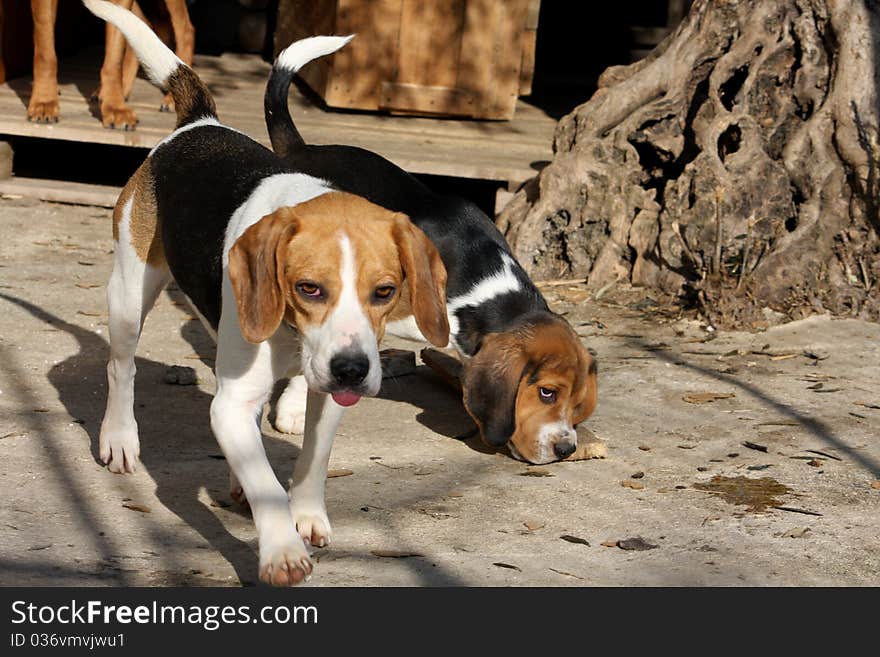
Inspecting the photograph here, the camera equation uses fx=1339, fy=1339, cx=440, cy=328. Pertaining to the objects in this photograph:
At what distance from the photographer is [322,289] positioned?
12.3 feet

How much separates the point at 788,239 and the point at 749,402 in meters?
1.66

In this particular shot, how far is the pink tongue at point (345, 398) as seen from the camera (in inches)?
148

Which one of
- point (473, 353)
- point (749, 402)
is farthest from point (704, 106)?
point (473, 353)

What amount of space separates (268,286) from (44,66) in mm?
5732

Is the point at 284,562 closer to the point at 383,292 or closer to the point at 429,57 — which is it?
the point at 383,292

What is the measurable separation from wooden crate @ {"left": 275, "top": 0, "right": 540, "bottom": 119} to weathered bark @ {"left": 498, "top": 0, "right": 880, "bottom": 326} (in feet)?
5.54

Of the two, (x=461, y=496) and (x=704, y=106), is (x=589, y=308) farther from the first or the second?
(x=461, y=496)

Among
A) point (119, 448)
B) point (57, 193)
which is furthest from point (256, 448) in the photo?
point (57, 193)

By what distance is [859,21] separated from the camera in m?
7.45

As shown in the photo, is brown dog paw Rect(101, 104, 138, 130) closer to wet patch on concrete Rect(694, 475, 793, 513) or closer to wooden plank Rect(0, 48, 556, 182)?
wooden plank Rect(0, 48, 556, 182)

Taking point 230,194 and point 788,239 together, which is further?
point 788,239

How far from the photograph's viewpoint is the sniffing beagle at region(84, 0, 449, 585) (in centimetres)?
374

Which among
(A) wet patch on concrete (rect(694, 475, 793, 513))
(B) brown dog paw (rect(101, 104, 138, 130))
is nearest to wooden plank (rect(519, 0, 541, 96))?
(B) brown dog paw (rect(101, 104, 138, 130))

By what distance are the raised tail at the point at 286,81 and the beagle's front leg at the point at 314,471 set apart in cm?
174
